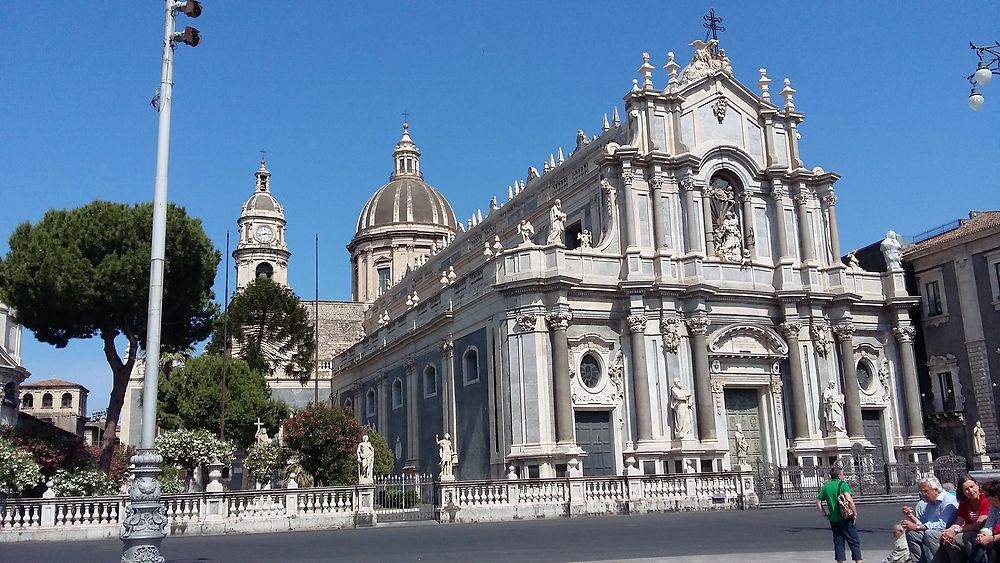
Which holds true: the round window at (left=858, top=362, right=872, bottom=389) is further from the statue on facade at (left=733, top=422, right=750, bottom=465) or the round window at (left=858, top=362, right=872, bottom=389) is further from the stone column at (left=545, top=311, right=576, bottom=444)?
the stone column at (left=545, top=311, right=576, bottom=444)

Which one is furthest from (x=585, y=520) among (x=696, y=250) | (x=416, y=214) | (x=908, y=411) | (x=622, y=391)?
(x=416, y=214)

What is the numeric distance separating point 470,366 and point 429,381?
4.98 m

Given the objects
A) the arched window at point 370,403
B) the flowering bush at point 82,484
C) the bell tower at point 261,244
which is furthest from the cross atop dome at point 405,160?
the flowering bush at point 82,484

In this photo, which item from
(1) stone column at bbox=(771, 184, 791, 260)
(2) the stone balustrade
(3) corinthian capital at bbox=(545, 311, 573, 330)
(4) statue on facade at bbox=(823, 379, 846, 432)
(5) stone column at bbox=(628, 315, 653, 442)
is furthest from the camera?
(1) stone column at bbox=(771, 184, 791, 260)

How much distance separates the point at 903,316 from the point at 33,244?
115 ft

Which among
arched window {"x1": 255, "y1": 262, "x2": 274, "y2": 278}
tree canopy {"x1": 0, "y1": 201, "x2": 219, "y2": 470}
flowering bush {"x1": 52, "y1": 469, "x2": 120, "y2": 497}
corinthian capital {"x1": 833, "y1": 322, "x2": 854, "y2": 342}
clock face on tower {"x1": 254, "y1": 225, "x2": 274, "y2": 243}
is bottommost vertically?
flowering bush {"x1": 52, "y1": 469, "x2": 120, "y2": 497}

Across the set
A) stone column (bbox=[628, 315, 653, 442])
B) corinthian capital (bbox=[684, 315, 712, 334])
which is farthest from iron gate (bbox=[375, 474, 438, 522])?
corinthian capital (bbox=[684, 315, 712, 334])

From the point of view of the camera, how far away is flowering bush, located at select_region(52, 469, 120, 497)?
85.1ft

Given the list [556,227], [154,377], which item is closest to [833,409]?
[556,227]

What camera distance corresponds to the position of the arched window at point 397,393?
4506 cm

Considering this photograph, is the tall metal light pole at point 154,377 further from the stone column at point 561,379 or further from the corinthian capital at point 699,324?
the corinthian capital at point 699,324

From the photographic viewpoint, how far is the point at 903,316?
40219 millimetres

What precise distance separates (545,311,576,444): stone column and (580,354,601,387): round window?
1403 millimetres

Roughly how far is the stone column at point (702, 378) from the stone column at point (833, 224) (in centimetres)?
816
